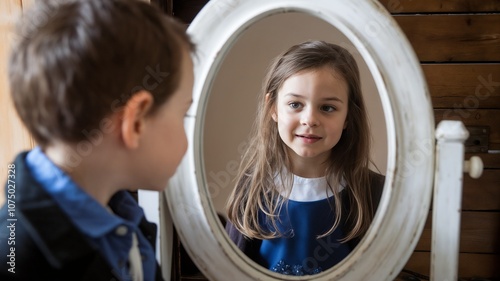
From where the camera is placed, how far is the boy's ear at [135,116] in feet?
1.35

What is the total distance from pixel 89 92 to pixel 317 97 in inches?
11.9

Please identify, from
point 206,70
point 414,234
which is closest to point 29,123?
point 206,70

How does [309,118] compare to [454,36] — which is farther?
[454,36]

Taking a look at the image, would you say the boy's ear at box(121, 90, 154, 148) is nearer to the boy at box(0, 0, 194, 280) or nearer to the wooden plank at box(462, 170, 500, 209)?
the boy at box(0, 0, 194, 280)

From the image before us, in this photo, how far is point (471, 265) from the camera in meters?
0.77

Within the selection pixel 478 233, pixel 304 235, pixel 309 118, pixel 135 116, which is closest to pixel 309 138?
pixel 309 118

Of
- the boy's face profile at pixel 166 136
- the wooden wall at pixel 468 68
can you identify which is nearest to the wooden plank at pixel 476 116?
the wooden wall at pixel 468 68

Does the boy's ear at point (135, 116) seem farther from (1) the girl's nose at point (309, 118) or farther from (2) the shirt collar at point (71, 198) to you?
(1) the girl's nose at point (309, 118)

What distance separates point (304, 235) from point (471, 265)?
344mm

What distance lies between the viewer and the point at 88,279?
1.43ft

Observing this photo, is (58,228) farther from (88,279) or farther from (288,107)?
(288,107)

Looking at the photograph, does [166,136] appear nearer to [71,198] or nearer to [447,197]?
[71,198]

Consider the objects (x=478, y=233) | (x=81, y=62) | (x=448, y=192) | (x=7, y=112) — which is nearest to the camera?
(x=81, y=62)

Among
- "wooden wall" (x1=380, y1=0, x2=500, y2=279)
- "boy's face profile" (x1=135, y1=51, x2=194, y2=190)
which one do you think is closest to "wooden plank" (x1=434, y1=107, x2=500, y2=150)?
"wooden wall" (x1=380, y1=0, x2=500, y2=279)
